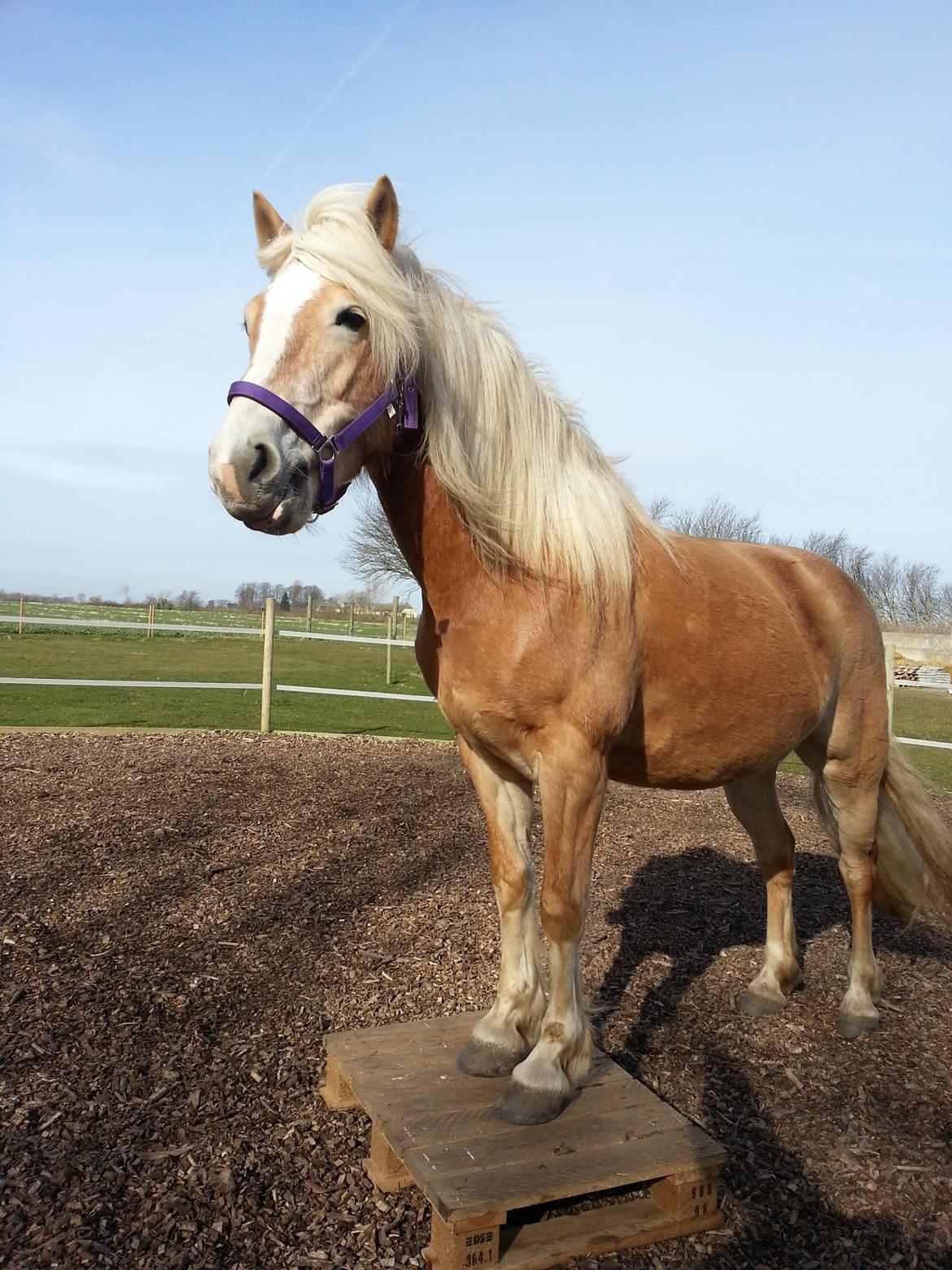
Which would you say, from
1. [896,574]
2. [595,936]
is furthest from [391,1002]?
[896,574]

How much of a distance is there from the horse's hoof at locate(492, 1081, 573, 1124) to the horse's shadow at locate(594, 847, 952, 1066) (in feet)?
3.32

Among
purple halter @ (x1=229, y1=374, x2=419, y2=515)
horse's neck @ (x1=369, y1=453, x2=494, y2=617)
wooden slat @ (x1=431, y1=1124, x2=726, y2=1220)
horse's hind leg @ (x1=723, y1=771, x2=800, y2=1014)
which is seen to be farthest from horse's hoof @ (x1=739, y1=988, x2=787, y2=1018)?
purple halter @ (x1=229, y1=374, x2=419, y2=515)

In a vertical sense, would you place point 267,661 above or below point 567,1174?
above

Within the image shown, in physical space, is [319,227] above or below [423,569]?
above

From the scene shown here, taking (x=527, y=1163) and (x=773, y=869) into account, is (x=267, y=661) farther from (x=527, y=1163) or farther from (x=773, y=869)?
(x=527, y=1163)

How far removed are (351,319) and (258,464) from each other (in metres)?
0.57

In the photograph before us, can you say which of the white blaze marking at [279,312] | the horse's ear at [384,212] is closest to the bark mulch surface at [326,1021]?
the white blaze marking at [279,312]

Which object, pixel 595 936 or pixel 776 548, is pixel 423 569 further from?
pixel 595 936

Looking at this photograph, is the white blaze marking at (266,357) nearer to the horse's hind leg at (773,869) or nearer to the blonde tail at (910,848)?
the horse's hind leg at (773,869)

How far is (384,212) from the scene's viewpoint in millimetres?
2578

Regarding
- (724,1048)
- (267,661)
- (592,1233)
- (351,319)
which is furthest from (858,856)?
(267,661)

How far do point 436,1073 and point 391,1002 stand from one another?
3.52 ft

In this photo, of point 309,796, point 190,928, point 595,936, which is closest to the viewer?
point 190,928

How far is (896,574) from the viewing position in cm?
5059
